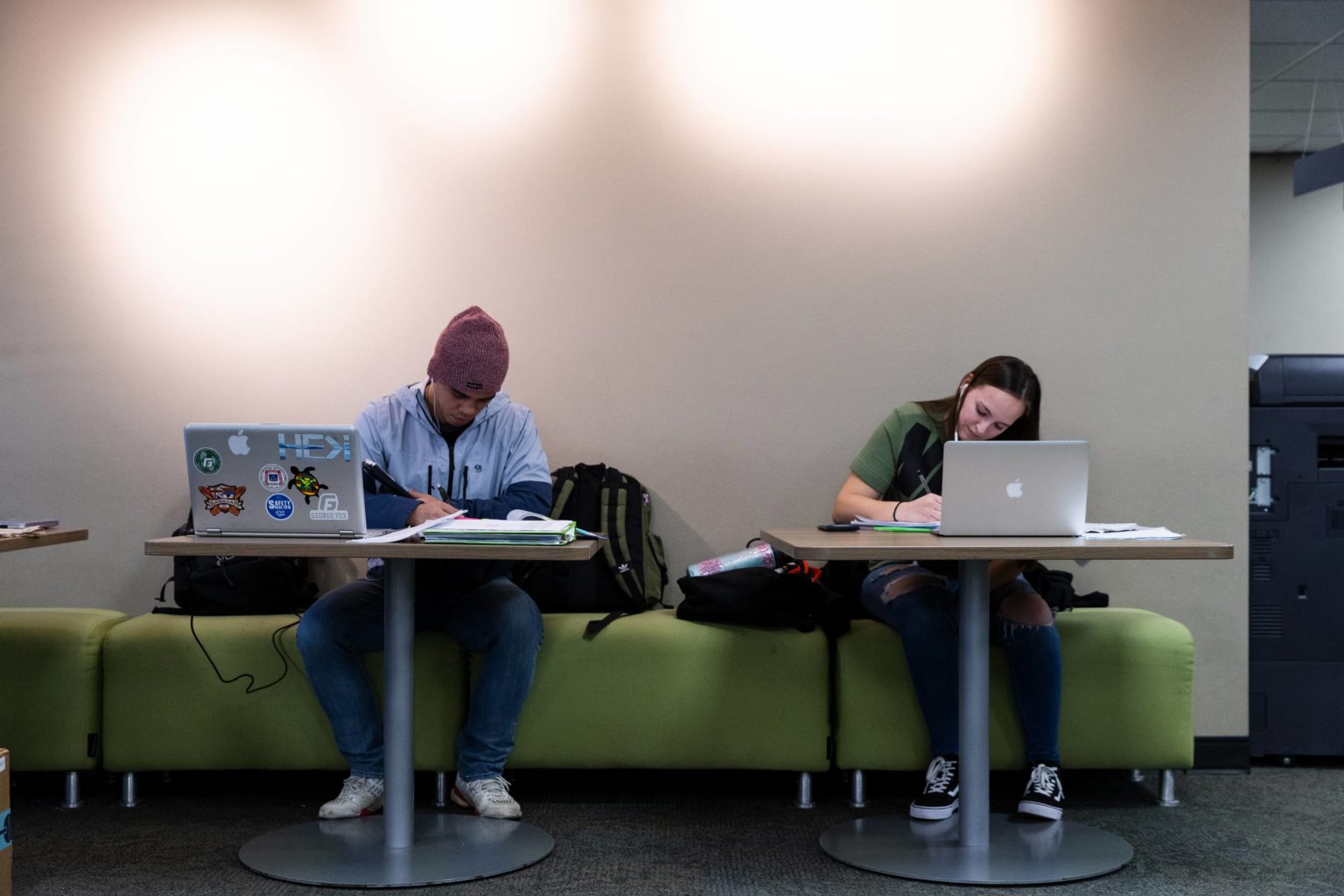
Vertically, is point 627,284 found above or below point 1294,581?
above

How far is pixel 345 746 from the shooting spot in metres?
2.68

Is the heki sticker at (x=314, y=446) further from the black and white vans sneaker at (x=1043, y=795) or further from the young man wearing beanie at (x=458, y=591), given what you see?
the black and white vans sneaker at (x=1043, y=795)

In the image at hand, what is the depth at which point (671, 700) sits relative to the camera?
2965mm

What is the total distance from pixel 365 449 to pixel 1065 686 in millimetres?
1771

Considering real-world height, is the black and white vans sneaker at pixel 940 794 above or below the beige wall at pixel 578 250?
below

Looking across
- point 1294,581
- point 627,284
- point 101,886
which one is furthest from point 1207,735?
point 101,886

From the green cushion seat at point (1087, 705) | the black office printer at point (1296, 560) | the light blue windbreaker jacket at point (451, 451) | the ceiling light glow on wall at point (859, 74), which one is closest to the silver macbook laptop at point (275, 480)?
the light blue windbreaker jacket at point (451, 451)

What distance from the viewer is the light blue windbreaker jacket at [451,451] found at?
281 centimetres

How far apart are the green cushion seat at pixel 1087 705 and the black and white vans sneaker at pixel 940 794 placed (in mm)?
249

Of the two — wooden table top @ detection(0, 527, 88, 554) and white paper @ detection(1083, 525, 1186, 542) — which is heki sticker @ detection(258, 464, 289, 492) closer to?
wooden table top @ detection(0, 527, 88, 554)

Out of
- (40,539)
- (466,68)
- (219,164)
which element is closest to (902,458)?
(466,68)

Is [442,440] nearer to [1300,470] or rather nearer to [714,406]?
[714,406]

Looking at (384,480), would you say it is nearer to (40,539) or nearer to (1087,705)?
(40,539)

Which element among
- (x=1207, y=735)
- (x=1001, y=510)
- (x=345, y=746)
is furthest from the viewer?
(x=1207, y=735)
